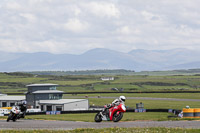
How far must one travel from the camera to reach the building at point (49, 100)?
255 ft

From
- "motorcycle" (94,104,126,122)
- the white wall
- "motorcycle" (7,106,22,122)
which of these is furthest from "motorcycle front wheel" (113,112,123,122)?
the white wall

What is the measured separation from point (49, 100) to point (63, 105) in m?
6.97

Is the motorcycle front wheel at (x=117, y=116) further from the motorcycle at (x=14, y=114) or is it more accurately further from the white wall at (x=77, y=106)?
the white wall at (x=77, y=106)

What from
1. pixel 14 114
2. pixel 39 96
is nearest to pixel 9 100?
pixel 39 96

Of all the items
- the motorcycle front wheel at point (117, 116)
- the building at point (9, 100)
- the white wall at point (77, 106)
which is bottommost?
the motorcycle front wheel at point (117, 116)

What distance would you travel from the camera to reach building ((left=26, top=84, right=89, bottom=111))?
255ft

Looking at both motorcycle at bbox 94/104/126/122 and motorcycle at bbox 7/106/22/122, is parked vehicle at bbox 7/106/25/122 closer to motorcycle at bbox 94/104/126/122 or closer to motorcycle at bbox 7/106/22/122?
motorcycle at bbox 7/106/22/122

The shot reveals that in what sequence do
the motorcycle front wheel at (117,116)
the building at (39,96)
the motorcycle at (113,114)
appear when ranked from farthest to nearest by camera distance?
1. the building at (39,96)
2. the motorcycle front wheel at (117,116)
3. the motorcycle at (113,114)

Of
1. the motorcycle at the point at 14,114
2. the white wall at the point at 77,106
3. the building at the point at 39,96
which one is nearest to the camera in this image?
the motorcycle at the point at 14,114

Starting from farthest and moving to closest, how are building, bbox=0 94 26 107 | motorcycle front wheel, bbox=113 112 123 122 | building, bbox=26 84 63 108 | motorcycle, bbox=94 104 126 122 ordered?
building, bbox=0 94 26 107, building, bbox=26 84 63 108, motorcycle front wheel, bbox=113 112 123 122, motorcycle, bbox=94 104 126 122

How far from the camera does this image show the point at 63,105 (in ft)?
252

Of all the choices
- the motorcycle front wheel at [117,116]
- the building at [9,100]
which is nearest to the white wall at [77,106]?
the building at [9,100]

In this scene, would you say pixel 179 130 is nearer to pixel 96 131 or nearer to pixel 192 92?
pixel 96 131

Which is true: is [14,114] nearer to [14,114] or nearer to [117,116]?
[14,114]
